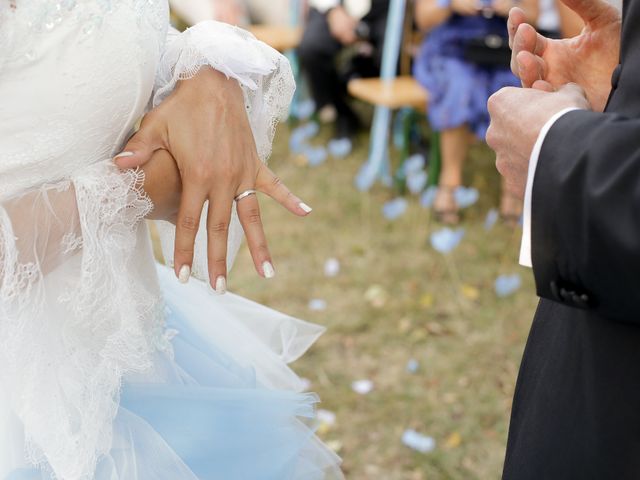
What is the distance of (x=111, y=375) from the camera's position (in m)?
1.24

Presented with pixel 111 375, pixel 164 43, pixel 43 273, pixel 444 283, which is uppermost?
pixel 164 43

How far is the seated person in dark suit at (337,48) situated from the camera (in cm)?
563

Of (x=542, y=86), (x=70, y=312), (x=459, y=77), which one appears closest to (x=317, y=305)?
(x=459, y=77)

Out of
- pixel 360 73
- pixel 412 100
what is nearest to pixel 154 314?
pixel 412 100

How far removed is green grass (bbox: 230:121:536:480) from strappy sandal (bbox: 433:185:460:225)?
0.07 m

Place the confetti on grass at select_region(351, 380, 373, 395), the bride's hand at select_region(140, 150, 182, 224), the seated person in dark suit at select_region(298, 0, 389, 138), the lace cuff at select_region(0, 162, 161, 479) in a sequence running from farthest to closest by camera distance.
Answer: the seated person in dark suit at select_region(298, 0, 389, 138) → the confetti on grass at select_region(351, 380, 373, 395) → the bride's hand at select_region(140, 150, 182, 224) → the lace cuff at select_region(0, 162, 161, 479)

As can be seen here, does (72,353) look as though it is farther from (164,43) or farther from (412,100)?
(412,100)

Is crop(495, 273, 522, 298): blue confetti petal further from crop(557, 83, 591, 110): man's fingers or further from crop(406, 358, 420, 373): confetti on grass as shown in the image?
crop(557, 83, 591, 110): man's fingers

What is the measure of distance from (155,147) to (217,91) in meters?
0.14

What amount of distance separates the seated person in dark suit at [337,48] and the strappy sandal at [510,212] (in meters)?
1.75

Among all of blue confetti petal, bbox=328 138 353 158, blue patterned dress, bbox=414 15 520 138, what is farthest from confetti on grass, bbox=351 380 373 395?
blue confetti petal, bbox=328 138 353 158

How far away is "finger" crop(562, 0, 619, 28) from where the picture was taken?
1.21m

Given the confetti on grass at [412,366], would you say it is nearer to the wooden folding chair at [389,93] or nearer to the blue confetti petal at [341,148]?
the wooden folding chair at [389,93]

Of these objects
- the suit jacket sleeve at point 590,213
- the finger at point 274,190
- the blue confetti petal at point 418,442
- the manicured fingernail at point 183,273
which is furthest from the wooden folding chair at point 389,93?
the suit jacket sleeve at point 590,213
